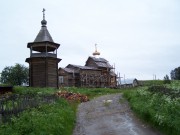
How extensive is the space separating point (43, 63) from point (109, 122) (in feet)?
82.6

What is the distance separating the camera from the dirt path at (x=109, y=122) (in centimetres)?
1429

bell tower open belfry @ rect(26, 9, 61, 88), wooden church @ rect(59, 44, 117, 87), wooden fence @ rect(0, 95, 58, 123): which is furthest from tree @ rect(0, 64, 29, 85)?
wooden fence @ rect(0, 95, 58, 123)

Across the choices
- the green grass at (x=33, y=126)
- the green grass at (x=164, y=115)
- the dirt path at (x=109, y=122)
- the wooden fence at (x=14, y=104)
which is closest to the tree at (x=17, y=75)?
the dirt path at (x=109, y=122)

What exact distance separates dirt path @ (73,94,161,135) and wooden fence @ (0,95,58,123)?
2.59 meters

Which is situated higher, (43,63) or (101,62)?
(101,62)

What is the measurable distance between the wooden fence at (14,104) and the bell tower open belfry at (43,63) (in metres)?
22.5

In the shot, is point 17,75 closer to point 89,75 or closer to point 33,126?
point 89,75

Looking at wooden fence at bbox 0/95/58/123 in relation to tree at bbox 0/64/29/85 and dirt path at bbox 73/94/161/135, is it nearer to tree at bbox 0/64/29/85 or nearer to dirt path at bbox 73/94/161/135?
dirt path at bbox 73/94/161/135

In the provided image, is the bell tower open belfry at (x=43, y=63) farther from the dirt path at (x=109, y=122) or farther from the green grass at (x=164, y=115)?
the green grass at (x=164, y=115)

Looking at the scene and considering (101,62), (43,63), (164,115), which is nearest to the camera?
(164,115)

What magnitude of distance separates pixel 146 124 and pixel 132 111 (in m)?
4.44

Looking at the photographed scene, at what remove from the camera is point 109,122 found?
1677 centimetres

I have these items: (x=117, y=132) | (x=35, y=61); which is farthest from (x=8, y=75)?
(x=117, y=132)

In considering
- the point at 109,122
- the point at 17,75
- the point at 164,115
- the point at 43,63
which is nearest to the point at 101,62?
the point at 17,75
